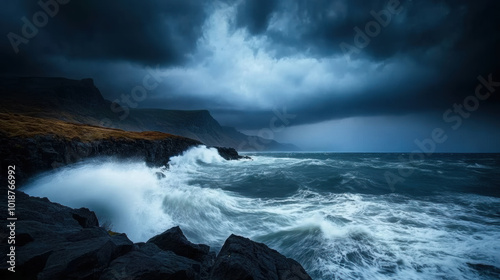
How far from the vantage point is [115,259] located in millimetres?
4578

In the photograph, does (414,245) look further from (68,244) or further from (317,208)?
(68,244)

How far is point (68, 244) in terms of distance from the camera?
4.74 meters

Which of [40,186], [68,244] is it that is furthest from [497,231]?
[40,186]

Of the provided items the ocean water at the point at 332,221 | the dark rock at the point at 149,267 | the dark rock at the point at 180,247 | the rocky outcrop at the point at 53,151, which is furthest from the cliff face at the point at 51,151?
the dark rock at the point at 149,267

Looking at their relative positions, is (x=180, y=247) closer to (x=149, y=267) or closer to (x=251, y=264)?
(x=149, y=267)

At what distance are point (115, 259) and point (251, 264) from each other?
300cm

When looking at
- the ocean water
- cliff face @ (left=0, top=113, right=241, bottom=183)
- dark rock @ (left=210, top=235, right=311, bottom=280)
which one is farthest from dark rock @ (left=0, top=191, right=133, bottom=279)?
cliff face @ (left=0, top=113, right=241, bottom=183)

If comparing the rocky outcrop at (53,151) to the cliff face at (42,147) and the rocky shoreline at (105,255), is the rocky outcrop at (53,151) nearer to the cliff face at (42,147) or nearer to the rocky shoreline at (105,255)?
the cliff face at (42,147)

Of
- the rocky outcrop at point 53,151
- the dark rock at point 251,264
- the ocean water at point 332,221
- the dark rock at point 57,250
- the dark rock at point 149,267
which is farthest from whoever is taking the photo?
the rocky outcrop at point 53,151

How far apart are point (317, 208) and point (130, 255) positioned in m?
11.3

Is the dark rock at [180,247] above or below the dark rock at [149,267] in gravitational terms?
below

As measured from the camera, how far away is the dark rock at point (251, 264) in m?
4.46

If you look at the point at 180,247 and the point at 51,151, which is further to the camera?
the point at 51,151

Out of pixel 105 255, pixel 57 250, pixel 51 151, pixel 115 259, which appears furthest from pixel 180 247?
pixel 51 151
